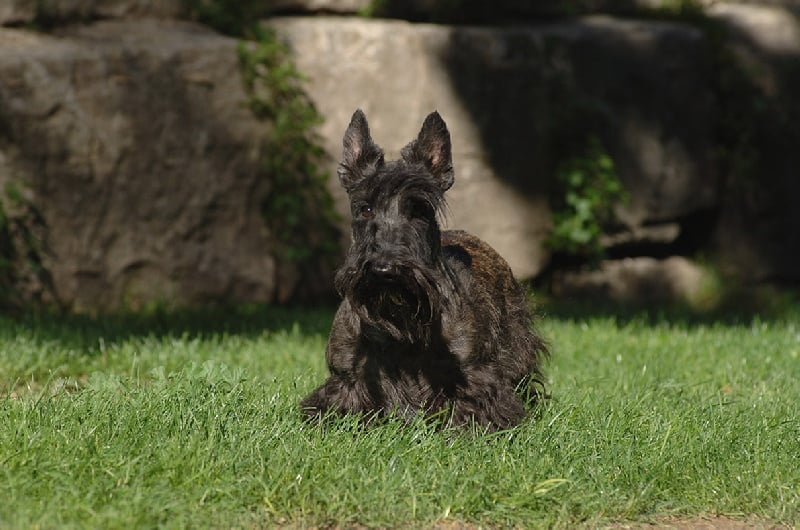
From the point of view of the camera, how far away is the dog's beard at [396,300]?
16.2 feet

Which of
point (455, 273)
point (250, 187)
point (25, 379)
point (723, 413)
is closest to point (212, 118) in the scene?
point (250, 187)

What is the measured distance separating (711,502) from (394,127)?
631 cm

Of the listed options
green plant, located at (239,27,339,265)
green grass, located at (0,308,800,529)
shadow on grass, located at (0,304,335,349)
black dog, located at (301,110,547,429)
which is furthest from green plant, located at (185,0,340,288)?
black dog, located at (301,110,547,429)

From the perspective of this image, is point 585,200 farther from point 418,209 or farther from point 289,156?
point 418,209

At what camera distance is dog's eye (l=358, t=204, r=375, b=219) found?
5157mm

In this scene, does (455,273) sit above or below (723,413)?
above

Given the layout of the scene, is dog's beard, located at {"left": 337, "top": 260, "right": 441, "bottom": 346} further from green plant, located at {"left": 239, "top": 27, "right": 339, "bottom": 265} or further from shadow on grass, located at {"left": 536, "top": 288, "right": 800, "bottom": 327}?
green plant, located at {"left": 239, "top": 27, "right": 339, "bottom": 265}

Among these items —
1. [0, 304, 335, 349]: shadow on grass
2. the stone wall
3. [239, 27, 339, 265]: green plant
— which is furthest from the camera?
[239, 27, 339, 265]: green plant

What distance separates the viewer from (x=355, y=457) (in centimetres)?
482

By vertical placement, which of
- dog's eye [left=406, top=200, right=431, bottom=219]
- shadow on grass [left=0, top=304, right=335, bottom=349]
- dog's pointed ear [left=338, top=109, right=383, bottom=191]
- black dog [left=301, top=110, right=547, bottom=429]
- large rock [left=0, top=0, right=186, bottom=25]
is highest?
large rock [left=0, top=0, right=186, bottom=25]

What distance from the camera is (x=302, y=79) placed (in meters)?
10.3

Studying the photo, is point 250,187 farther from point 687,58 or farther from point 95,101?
point 687,58

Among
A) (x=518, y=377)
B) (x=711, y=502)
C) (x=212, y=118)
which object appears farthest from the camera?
(x=212, y=118)

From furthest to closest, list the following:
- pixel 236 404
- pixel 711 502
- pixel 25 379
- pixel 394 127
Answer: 1. pixel 394 127
2. pixel 25 379
3. pixel 236 404
4. pixel 711 502
